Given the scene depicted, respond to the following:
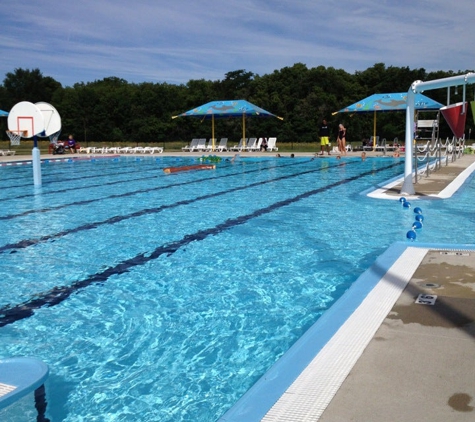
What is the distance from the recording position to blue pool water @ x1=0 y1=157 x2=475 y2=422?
10.6ft

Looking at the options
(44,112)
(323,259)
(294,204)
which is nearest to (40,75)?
(44,112)

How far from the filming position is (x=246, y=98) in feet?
137

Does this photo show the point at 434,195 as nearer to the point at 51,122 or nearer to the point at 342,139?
the point at 342,139

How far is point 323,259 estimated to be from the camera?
5.94m

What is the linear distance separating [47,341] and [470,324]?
2.86 m

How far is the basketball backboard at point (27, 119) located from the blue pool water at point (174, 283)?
572 cm

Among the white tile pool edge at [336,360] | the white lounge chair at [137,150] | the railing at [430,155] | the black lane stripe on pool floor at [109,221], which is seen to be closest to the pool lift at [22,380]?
the white tile pool edge at [336,360]

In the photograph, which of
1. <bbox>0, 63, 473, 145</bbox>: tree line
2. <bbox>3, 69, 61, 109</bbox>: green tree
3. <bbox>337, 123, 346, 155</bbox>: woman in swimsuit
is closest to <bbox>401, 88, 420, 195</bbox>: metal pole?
<bbox>337, 123, 346, 155</bbox>: woman in swimsuit

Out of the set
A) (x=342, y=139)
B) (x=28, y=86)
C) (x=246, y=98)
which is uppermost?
(x=28, y=86)

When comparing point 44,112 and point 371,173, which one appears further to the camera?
point 44,112

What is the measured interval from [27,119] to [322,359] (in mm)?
15509

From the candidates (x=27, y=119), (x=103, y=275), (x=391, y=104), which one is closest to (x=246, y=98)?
(x=391, y=104)

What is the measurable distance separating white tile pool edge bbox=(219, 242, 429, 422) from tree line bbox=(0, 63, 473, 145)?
3405 centimetres

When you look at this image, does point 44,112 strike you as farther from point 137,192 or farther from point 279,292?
point 279,292
